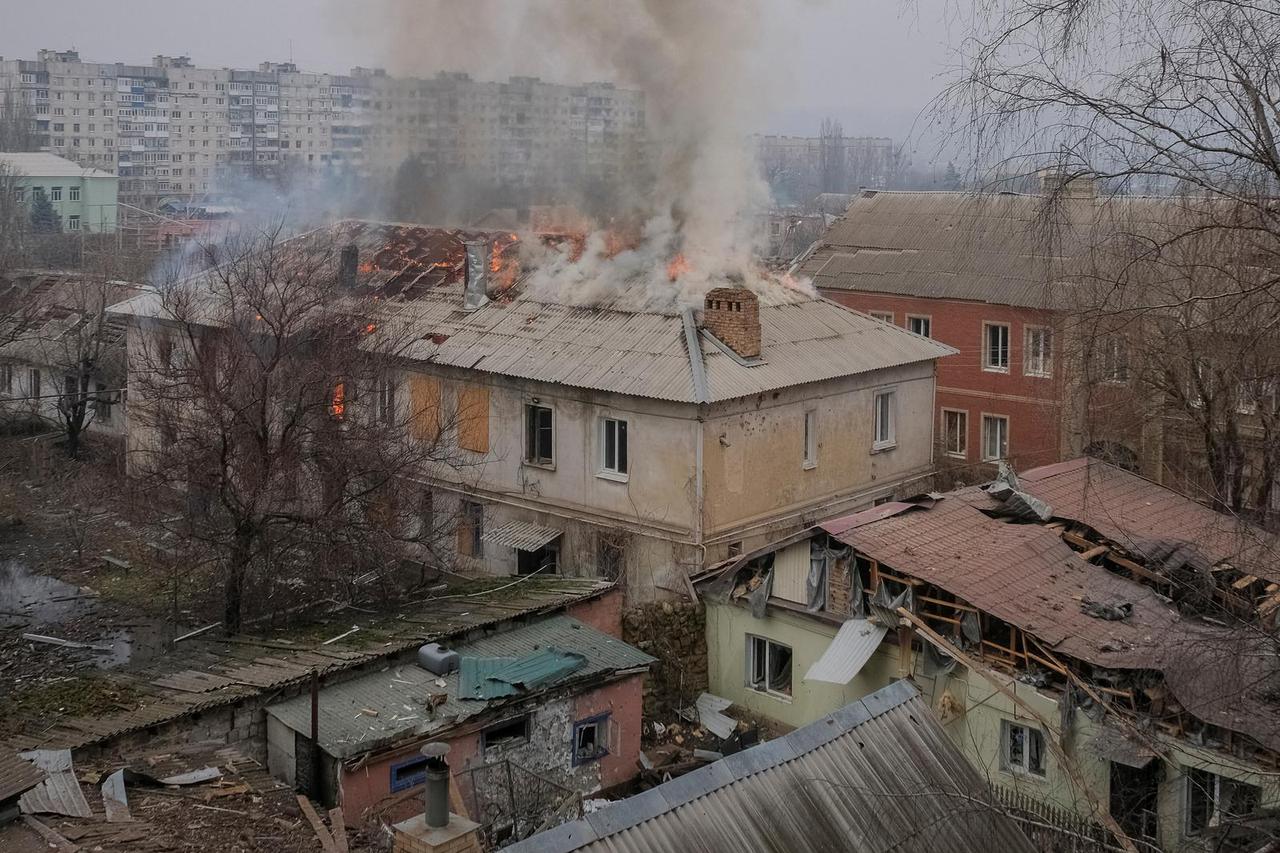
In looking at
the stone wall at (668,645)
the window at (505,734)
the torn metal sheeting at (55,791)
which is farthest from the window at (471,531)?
the torn metal sheeting at (55,791)

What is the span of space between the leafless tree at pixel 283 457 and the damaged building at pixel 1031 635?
17.3 feet

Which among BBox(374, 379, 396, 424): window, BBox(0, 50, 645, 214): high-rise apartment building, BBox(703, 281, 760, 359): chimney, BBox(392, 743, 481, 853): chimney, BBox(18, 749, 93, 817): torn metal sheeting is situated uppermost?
BBox(0, 50, 645, 214): high-rise apartment building

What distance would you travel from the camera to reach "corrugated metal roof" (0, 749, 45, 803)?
9344 mm

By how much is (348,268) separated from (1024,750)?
17826 mm

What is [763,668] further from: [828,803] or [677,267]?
[828,803]

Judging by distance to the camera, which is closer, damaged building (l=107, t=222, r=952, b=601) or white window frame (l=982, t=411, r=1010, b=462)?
damaged building (l=107, t=222, r=952, b=601)

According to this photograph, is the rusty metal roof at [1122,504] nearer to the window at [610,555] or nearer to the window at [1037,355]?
the window at [610,555]

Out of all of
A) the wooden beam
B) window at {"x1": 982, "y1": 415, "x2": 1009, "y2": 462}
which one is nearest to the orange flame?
the wooden beam

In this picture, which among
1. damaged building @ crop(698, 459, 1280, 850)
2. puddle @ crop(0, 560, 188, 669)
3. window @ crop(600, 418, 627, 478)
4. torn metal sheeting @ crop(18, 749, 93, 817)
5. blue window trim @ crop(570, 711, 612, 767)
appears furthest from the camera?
window @ crop(600, 418, 627, 478)

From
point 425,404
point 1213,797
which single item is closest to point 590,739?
point 1213,797

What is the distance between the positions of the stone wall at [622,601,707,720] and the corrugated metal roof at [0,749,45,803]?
911 cm

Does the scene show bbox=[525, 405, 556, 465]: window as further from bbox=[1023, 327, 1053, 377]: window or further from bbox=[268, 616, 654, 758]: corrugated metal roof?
bbox=[1023, 327, 1053, 377]: window

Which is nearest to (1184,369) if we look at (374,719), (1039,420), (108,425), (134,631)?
(1039,420)

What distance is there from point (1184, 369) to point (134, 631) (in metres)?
16.7
